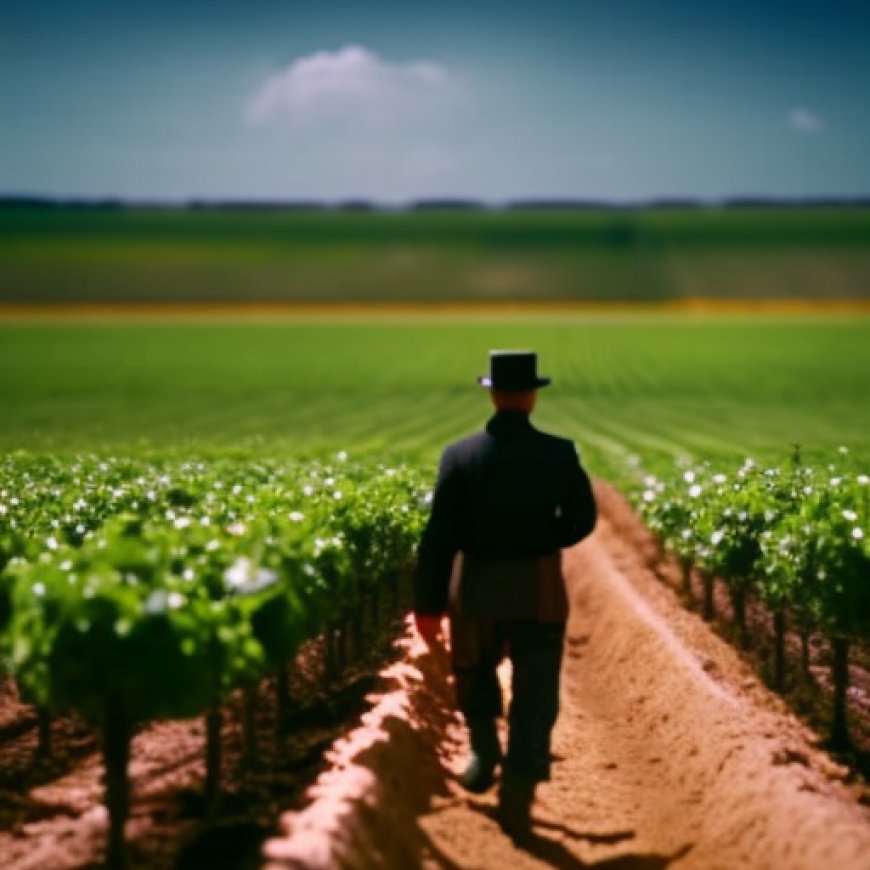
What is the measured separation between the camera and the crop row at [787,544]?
11.6 meters

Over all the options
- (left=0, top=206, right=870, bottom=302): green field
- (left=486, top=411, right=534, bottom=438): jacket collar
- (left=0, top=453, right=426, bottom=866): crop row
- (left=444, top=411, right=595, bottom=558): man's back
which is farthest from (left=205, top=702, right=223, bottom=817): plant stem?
(left=0, top=206, right=870, bottom=302): green field

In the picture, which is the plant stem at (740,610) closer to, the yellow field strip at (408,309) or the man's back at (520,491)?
the man's back at (520,491)

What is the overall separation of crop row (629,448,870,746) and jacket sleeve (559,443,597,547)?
3.24m

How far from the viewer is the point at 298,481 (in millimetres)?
16906

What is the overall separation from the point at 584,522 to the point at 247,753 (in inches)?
119

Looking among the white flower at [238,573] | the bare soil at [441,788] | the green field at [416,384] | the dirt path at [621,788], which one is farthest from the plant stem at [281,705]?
the green field at [416,384]

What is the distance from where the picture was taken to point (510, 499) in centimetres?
909

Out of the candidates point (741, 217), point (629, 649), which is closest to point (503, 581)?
point (629, 649)

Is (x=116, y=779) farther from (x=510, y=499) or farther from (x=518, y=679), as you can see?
(x=510, y=499)

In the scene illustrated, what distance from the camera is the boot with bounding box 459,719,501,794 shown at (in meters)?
9.43

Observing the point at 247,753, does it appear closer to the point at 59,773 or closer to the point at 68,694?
the point at 59,773

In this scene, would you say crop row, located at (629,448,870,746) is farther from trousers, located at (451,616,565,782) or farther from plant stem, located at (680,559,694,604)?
trousers, located at (451,616,565,782)

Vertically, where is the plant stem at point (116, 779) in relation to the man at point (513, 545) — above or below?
below

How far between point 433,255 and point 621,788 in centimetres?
10999
